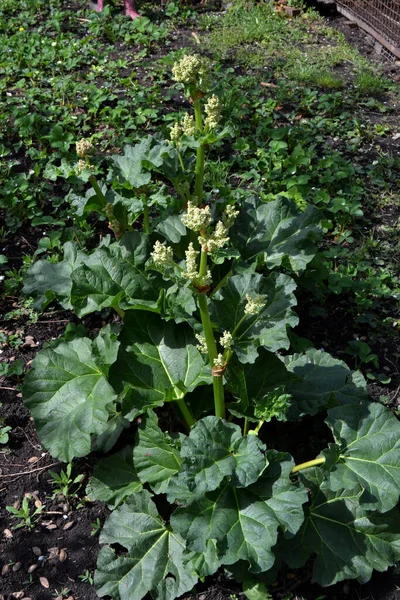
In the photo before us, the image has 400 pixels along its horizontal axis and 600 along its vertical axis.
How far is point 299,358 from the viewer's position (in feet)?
10.5

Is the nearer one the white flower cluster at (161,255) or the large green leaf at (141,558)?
the white flower cluster at (161,255)

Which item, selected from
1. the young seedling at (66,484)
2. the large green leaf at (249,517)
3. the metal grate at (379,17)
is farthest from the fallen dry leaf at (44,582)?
the metal grate at (379,17)

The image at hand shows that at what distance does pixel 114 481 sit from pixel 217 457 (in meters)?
0.64

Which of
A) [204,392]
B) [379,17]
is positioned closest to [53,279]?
[204,392]

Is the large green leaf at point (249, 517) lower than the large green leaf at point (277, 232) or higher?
lower

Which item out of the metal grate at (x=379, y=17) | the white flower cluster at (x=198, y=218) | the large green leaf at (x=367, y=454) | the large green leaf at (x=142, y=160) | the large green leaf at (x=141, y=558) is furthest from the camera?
the metal grate at (x=379, y=17)

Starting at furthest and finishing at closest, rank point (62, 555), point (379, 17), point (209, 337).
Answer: point (379, 17) → point (62, 555) → point (209, 337)

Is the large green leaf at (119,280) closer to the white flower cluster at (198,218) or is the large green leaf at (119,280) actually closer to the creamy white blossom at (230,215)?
the creamy white blossom at (230,215)

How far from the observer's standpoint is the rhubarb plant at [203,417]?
8.02ft

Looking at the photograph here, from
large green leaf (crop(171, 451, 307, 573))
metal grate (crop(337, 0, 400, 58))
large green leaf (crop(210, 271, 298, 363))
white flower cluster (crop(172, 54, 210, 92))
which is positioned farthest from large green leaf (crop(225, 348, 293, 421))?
metal grate (crop(337, 0, 400, 58))

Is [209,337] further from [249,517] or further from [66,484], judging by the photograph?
[66,484]

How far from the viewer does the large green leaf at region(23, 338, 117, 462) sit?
2.75 metres

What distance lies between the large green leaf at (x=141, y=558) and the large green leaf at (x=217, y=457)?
1.02 feet

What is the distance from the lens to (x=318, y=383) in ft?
10.0
